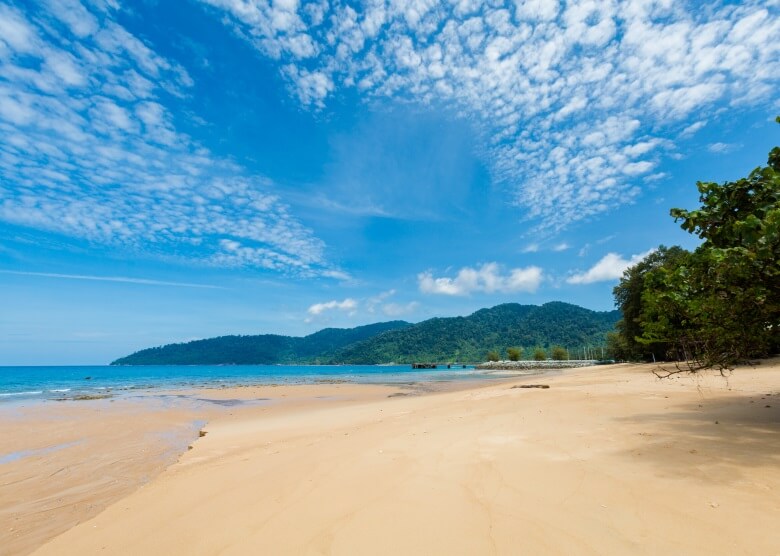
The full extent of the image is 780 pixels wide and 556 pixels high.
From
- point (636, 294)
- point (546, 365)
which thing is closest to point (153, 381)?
point (636, 294)

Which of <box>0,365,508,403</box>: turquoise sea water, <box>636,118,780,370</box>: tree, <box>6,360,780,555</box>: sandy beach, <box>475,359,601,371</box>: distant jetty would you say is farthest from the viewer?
<box>475,359,601,371</box>: distant jetty

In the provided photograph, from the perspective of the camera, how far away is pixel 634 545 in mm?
3402

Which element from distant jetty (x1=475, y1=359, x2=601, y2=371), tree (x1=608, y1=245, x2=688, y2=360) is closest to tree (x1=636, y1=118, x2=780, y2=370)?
tree (x1=608, y1=245, x2=688, y2=360)

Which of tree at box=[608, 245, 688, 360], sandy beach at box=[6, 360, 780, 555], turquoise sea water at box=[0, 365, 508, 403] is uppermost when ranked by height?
tree at box=[608, 245, 688, 360]

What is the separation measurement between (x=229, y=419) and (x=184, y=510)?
13579mm

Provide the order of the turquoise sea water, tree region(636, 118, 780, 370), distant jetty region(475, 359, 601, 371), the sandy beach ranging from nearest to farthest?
the sandy beach → tree region(636, 118, 780, 370) → the turquoise sea water → distant jetty region(475, 359, 601, 371)

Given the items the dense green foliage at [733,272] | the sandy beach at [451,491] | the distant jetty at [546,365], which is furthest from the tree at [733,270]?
the distant jetty at [546,365]

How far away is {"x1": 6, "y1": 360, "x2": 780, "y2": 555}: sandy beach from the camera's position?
3.75 meters

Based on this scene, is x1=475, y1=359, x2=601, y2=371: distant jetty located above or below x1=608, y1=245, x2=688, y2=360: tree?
below

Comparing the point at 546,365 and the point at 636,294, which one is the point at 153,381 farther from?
the point at 546,365

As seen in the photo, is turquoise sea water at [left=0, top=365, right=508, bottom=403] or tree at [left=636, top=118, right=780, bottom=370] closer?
tree at [left=636, top=118, right=780, bottom=370]

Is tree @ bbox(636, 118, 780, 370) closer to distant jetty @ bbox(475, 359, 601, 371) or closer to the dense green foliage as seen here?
the dense green foliage

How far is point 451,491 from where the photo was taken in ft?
16.6

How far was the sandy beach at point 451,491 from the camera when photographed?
3752mm
